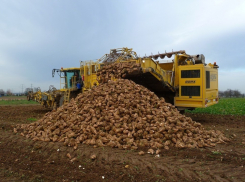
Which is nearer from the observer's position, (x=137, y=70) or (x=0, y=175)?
(x=0, y=175)

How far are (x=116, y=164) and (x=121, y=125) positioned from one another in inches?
60.1

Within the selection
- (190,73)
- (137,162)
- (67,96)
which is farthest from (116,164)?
(67,96)

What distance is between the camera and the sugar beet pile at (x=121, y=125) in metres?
5.46

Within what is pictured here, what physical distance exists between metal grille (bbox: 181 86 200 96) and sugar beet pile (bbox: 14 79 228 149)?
7.32 feet

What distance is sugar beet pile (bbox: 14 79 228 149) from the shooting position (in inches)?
215

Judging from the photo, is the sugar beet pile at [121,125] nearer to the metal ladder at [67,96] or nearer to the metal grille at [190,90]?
the metal grille at [190,90]

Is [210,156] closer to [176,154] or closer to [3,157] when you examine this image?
[176,154]

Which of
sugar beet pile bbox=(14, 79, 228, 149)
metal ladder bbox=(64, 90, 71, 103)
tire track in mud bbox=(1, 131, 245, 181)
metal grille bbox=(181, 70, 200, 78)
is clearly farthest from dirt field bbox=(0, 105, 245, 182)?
metal ladder bbox=(64, 90, 71, 103)

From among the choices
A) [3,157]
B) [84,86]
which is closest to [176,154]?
[3,157]

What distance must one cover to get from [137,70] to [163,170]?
15.6 feet

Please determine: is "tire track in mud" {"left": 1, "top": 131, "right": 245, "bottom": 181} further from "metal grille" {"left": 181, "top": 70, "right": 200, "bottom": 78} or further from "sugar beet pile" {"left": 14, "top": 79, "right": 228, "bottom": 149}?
"metal grille" {"left": 181, "top": 70, "right": 200, "bottom": 78}

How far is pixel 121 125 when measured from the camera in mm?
5754

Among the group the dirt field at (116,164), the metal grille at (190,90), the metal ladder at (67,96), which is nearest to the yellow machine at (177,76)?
the metal grille at (190,90)

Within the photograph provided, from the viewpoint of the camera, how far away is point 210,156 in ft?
15.6
